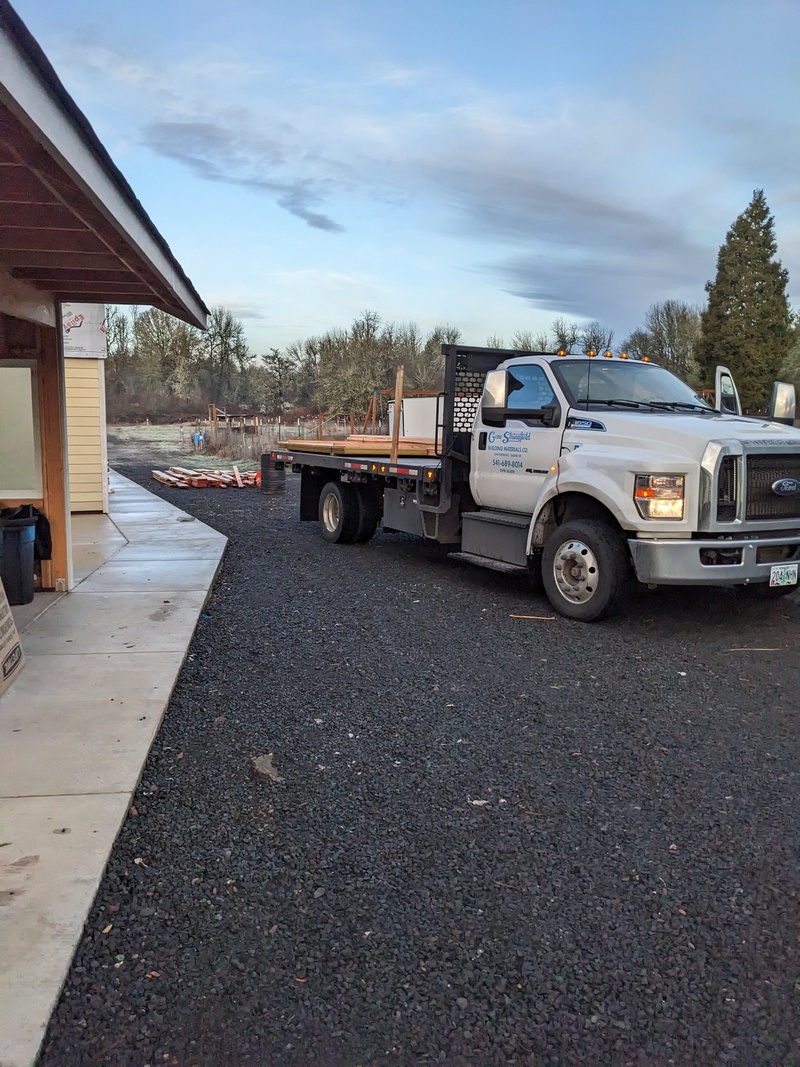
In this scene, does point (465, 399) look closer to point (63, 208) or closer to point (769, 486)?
point (769, 486)

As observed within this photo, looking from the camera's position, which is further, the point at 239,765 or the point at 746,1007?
the point at 239,765

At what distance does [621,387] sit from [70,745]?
18.9 feet

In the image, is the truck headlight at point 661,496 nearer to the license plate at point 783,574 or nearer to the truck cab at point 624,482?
the truck cab at point 624,482

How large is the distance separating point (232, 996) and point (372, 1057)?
0.49 m

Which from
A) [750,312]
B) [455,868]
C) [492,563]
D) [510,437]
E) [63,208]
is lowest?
[455,868]

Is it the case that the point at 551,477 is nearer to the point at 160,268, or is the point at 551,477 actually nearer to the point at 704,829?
the point at 160,268

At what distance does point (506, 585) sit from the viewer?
8914mm

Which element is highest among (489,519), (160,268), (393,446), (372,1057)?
(160,268)

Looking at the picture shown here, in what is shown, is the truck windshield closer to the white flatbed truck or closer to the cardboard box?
the white flatbed truck

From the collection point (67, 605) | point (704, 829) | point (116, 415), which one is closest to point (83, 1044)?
point (704, 829)

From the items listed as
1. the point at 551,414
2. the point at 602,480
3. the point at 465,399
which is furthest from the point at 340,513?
the point at 602,480

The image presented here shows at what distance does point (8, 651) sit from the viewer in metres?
5.32

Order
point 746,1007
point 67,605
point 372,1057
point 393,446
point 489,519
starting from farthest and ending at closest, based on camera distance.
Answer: point 393,446, point 489,519, point 67,605, point 746,1007, point 372,1057

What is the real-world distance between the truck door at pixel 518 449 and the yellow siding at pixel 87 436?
27.2 feet
